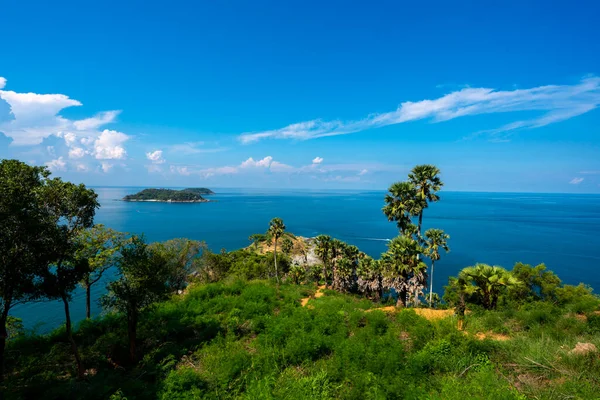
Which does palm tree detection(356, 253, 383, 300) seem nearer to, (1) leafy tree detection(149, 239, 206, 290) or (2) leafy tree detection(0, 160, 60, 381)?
(1) leafy tree detection(149, 239, 206, 290)

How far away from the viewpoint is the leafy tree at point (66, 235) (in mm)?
11688

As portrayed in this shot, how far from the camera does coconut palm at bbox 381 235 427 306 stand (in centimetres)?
2833

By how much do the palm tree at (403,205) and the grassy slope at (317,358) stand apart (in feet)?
60.8

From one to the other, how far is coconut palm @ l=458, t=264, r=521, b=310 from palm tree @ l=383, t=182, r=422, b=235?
14.3m

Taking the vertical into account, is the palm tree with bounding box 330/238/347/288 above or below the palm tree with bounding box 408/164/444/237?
below

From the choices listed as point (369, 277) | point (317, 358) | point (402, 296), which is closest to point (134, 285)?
point (317, 358)

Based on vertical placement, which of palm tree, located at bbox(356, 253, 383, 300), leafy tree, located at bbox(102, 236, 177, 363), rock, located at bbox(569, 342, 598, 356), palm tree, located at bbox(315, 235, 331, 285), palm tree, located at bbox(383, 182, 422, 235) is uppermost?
palm tree, located at bbox(383, 182, 422, 235)

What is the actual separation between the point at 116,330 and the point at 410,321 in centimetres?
1938

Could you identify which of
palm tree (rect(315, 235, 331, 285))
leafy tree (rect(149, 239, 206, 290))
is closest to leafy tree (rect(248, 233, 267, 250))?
palm tree (rect(315, 235, 331, 285))

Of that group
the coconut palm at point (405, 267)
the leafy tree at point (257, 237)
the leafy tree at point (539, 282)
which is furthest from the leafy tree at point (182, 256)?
the leafy tree at point (539, 282)

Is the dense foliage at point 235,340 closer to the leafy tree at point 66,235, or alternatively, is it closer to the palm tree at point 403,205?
the leafy tree at point 66,235

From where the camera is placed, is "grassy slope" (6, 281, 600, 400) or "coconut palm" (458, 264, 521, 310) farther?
"coconut palm" (458, 264, 521, 310)

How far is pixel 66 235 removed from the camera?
1212cm

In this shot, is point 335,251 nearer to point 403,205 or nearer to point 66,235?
point 403,205
